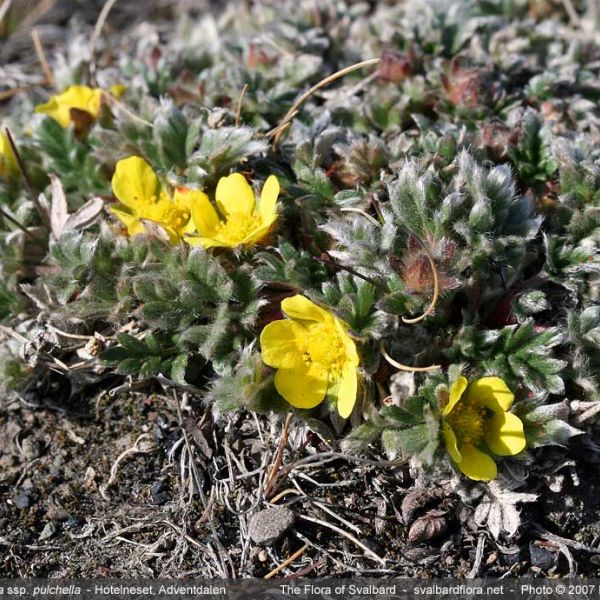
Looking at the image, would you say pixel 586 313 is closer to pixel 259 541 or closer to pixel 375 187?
pixel 375 187

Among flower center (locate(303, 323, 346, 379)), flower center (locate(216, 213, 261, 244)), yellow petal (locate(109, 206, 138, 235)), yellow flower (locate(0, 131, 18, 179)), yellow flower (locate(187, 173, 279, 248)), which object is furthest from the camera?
yellow flower (locate(0, 131, 18, 179))

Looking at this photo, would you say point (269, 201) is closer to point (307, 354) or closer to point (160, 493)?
point (307, 354)

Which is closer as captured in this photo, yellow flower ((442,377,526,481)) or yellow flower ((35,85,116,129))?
yellow flower ((442,377,526,481))

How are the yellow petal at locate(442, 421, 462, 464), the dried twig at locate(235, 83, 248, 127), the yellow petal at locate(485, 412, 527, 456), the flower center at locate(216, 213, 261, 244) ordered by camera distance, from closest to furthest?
the yellow petal at locate(442, 421, 462, 464), the yellow petal at locate(485, 412, 527, 456), the flower center at locate(216, 213, 261, 244), the dried twig at locate(235, 83, 248, 127)

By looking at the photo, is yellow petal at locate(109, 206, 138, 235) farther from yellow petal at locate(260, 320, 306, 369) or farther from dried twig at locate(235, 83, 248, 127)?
yellow petal at locate(260, 320, 306, 369)

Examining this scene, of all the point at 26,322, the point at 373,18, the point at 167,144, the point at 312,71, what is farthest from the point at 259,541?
the point at 373,18

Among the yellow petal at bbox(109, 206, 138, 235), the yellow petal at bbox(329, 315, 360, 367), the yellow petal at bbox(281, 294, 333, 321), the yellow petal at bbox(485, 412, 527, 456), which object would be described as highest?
the yellow petal at bbox(109, 206, 138, 235)

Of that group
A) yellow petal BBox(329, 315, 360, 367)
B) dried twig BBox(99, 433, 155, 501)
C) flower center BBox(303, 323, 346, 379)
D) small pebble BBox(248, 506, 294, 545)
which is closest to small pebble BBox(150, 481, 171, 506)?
dried twig BBox(99, 433, 155, 501)

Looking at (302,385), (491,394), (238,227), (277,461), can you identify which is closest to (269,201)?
(238,227)
